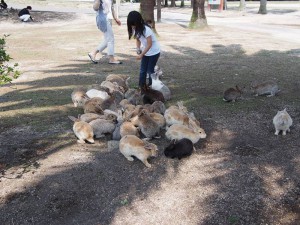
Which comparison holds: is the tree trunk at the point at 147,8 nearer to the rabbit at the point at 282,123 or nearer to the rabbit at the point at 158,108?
the rabbit at the point at 158,108

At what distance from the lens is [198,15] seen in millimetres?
21609

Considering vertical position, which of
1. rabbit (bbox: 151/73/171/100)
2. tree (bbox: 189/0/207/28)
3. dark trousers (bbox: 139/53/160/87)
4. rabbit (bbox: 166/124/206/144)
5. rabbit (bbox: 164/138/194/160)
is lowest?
rabbit (bbox: 164/138/194/160)

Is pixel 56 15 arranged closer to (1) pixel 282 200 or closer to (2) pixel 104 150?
(2) pixel 104 150

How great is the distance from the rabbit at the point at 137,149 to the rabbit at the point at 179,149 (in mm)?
222

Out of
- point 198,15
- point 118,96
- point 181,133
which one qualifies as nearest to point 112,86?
point 118,96

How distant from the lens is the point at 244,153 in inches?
236

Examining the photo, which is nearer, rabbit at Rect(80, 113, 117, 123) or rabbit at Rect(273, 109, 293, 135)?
rabbit at Rect(273, 109, 293, 135)

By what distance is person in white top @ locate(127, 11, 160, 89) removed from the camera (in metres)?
8.05

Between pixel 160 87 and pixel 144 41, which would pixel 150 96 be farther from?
pixel 144 41

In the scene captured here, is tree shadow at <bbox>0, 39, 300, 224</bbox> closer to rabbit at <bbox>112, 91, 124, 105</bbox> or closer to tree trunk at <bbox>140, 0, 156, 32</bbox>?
rabbit at <bbox>112, 91, 124, 105</bbox>

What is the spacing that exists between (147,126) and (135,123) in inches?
10.2

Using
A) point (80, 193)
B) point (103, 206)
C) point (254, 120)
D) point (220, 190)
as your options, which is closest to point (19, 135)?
point (80, 193)

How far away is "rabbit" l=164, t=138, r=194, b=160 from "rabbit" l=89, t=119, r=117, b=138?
1.21m

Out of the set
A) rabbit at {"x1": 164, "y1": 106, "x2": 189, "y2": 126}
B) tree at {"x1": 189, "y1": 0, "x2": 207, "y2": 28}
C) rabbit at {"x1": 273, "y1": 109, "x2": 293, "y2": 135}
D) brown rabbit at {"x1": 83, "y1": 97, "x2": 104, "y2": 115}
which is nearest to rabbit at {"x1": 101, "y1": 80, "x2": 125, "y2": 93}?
brown rabbit at {"x1": 83, "y1": 97, "x2": 104, "y2": 115}
